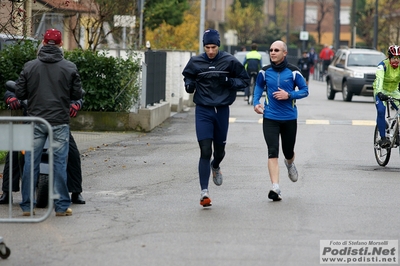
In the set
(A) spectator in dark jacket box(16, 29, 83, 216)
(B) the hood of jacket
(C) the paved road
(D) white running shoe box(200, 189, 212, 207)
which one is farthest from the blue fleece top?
(B) the hood of jacket

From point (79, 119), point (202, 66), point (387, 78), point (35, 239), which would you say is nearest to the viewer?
point (35, 239)

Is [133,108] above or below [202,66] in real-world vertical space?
below

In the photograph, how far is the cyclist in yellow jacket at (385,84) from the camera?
13.5m

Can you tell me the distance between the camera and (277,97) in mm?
10438

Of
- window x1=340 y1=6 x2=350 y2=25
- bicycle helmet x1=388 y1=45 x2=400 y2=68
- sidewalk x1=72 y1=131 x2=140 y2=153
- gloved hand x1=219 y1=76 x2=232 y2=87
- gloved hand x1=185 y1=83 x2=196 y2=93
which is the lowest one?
sidewalk x1=72 y1=131 x2=140 y2=153

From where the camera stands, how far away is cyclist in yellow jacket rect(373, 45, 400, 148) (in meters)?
13.5

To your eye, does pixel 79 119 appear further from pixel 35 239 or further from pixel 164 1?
Result: pixel 164 1

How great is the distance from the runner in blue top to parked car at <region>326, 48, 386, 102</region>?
20974 millimetres

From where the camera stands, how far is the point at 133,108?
19.9 m

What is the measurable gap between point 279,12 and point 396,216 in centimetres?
Answer: 10002

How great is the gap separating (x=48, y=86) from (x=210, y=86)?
1765 millimetres

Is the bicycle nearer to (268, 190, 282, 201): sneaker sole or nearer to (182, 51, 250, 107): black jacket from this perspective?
(268, 190, 282, 201): sneaker sole

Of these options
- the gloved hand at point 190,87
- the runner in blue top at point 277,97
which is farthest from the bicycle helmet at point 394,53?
the gloved hand at point 190,87

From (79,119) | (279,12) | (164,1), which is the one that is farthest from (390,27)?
(279,12)
